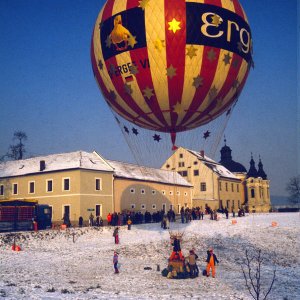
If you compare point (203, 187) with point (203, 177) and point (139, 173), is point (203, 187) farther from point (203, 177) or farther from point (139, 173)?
point (139, 173)

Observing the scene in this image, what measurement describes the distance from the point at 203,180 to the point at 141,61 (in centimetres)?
5737

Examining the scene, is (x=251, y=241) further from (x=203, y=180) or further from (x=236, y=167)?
(x=236, y=167)

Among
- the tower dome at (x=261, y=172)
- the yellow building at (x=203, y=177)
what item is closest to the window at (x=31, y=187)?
the yellow building at (x=203, y=177)

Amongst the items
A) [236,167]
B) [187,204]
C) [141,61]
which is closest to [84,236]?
[141,61]

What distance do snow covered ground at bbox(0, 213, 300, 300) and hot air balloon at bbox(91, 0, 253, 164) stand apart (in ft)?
25.1

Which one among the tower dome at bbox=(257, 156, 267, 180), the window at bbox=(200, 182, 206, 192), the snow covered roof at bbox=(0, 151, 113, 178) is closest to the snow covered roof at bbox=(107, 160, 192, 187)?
the snow covered roof at bbox=(0, 151, 113, 178)

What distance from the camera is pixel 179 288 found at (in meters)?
17.6

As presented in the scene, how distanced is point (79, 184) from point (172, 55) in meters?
30.2

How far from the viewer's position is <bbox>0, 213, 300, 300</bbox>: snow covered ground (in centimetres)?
1661

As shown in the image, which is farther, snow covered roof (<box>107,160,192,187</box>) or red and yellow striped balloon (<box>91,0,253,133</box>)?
snow covered roof (<box>107,160,192,187</box>)

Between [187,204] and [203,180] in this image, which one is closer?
[187,204]

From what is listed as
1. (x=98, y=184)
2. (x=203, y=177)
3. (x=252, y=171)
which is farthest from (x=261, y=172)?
(x=98, y=184)

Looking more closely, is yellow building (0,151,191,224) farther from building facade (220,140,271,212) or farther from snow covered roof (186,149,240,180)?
building facade (220,140,271,212)

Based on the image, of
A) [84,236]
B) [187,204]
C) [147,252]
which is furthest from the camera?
[187,204]
